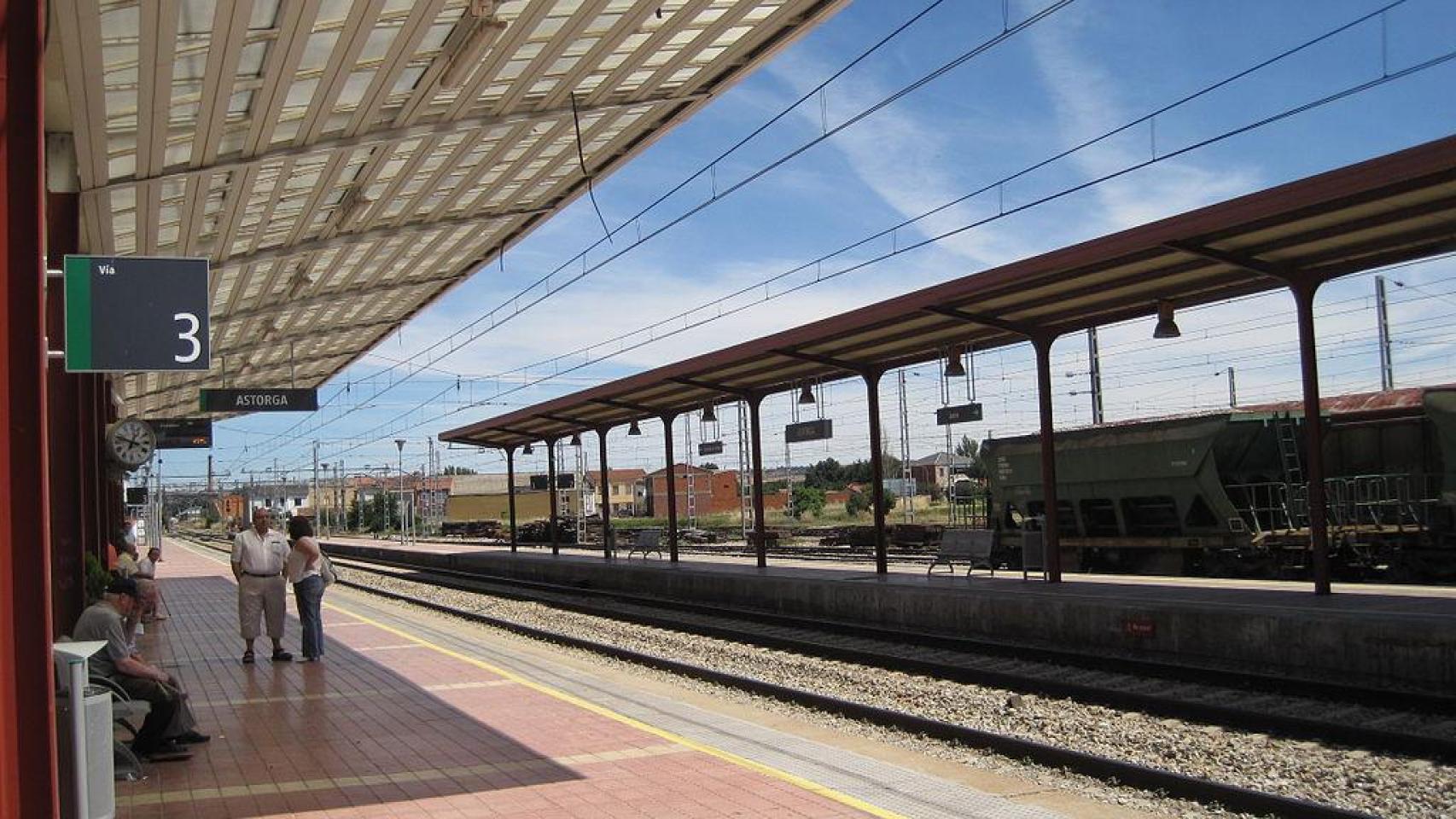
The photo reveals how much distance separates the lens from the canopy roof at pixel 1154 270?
30.2 ft

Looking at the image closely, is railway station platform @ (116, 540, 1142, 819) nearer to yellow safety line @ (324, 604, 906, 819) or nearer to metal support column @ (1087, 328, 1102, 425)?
yellow safety line @ (324, 604, 906, 819)

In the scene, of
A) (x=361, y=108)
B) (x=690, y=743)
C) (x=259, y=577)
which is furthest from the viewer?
Answer: (x=361, y=108)

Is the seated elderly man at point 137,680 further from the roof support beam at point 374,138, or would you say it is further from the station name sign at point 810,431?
the station name sign at point 810,431

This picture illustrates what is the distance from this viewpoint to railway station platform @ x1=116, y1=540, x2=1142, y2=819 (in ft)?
19.8

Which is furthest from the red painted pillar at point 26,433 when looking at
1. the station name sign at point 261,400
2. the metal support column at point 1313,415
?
the station name sign at point 261,400

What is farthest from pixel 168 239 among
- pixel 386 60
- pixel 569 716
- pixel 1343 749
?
pixel 1343 749

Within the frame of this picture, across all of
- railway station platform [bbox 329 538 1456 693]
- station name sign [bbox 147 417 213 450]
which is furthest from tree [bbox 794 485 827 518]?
railway station platform [bbox 329 538 1456 693]

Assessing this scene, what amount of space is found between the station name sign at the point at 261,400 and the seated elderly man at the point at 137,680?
14.6m

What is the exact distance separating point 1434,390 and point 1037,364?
546 centimetres

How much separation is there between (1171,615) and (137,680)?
30.7 feet

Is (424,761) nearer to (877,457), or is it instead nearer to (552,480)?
(877,457)

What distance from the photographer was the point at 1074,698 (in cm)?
981

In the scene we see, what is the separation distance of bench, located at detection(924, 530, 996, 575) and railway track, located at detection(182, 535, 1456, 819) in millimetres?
2319

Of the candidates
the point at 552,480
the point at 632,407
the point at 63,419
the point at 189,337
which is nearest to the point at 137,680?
the point at 189,337
